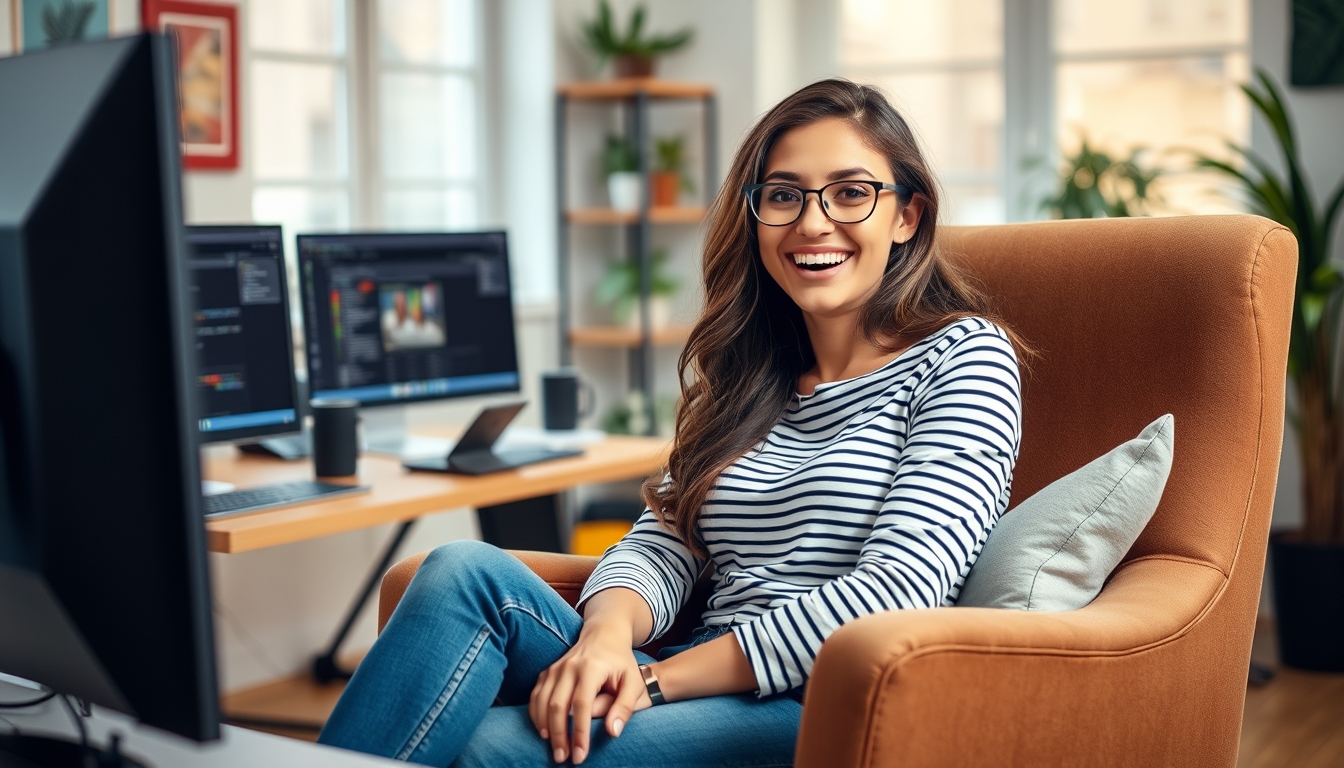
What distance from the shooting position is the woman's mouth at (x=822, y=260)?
5.18 ft

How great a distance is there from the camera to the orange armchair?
1.16 metres

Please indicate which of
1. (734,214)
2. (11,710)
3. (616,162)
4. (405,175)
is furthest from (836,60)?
(11,710)

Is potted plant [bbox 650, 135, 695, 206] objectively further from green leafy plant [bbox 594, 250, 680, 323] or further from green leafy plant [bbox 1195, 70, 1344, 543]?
green leafy plant [bbox 1195, 70, 1344, 543]

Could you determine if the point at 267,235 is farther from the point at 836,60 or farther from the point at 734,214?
the point at 836,60

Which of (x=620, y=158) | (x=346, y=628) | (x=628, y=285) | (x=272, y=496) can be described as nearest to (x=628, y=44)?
(x=620, y=158)

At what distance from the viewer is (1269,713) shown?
296 cm

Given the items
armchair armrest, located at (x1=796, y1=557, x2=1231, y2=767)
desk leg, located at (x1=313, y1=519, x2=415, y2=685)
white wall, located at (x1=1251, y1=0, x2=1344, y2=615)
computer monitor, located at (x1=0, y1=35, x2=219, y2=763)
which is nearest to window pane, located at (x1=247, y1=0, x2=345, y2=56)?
desk leg, located at (x1=313, y1=519, x2=415, y2=685)

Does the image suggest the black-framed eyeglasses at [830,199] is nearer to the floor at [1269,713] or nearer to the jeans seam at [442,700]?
the jeans seam at [442,700]

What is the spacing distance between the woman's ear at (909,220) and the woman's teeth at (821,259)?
0.09 meters

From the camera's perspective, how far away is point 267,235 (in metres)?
2.35

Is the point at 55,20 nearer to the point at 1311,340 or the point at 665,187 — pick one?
the point at 665,187

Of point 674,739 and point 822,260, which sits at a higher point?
point 822,260

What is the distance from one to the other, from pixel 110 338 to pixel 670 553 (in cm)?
100

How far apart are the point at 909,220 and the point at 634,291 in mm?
2623
